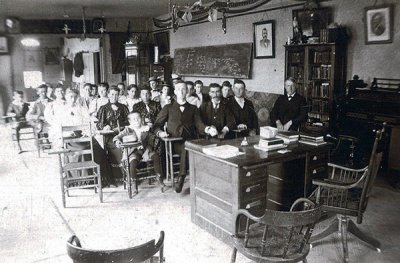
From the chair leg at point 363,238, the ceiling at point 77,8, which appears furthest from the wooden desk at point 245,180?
the ceiling at point 77,8

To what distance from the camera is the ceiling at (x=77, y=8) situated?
882 centimetres

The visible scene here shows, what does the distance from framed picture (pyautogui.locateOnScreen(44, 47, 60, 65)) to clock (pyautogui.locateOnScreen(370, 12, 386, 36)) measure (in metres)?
13.1

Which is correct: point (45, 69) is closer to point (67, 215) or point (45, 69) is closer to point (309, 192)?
point (67, 215)

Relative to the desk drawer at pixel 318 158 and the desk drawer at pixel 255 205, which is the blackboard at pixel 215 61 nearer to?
the desk drawer at pixel 318 158

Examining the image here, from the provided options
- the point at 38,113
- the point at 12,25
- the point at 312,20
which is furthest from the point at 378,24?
the point at 12,25

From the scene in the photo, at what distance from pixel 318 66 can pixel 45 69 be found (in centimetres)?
1221

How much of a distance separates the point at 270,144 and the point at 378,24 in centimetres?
340

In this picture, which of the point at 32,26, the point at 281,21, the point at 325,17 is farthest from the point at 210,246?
the point at 32,26

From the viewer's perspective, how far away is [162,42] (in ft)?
40.5

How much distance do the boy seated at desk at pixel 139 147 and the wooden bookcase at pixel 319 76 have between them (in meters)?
2.87

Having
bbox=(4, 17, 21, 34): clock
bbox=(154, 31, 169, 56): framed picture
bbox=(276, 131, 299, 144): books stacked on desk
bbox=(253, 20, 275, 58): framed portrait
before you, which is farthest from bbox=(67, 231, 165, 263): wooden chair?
bbox=(4, 17, 21, 34): clock

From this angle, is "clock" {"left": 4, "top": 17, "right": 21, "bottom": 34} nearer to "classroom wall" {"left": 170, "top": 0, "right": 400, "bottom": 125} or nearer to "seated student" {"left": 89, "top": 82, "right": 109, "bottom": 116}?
"classroom wall" {"left": 170, "top": 0, "right": 400, "bottom": 125}

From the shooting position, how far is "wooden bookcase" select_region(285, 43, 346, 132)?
6250mm

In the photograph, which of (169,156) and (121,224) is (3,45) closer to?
(169,156)
